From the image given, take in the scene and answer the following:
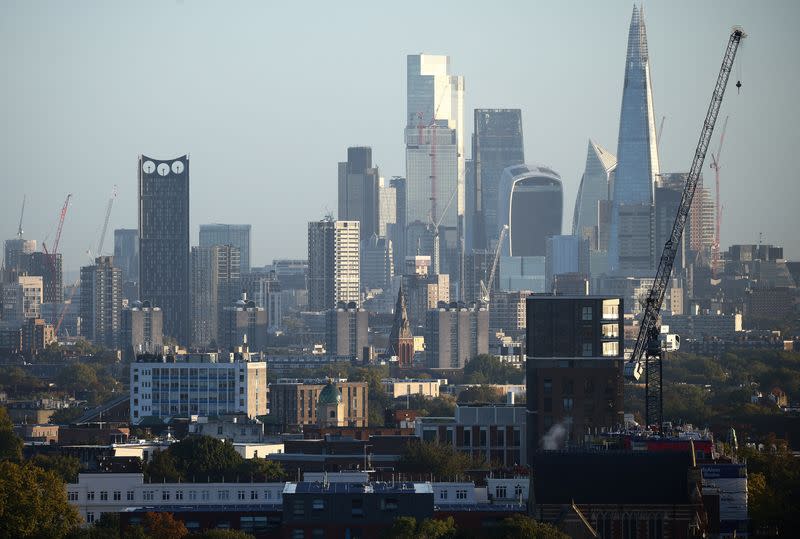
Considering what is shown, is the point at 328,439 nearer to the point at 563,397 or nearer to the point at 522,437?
the point at 522,437

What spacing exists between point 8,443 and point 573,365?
28.3 metres

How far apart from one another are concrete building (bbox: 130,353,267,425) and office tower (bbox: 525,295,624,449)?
196 feet

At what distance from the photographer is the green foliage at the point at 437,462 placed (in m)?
116

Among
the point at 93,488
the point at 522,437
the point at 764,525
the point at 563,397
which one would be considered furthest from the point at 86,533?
the point at 522,437

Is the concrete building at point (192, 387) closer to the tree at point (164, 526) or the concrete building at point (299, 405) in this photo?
the concrete building at point (299, 405)

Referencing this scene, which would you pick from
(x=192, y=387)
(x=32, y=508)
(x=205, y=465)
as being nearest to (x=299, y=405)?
(x=192, y=387)

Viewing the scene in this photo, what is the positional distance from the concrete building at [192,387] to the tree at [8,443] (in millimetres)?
39007

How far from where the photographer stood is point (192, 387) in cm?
18225

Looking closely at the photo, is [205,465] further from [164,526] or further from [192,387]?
[192,387]

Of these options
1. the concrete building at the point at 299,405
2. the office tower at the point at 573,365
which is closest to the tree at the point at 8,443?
the office tower at the point at 573,365

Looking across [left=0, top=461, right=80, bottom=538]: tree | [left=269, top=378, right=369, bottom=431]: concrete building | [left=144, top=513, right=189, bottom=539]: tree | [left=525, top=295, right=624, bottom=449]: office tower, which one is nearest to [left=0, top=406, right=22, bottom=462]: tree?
[left=525, top=295, right=624, bottom=449]: office tower

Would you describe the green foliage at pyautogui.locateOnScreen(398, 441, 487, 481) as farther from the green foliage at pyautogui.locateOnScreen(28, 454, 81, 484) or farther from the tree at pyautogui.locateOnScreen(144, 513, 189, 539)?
the tree at pyautogui.locateOnScreen(144, 513, 189, 539)

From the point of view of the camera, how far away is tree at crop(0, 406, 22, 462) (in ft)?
418

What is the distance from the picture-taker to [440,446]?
125688 mm
